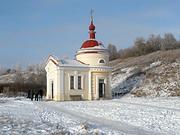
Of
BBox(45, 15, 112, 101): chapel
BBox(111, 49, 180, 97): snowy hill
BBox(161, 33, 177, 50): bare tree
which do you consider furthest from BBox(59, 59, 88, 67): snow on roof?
BBox(161, 33, 177, 50): bare tree

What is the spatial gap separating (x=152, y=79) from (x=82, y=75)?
15.6m

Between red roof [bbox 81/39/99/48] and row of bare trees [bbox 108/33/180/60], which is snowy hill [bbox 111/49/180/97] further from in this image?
row of bare trees [bbox 108/33/180/60]

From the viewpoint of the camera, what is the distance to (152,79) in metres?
52.3

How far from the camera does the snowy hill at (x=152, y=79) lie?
46.5m

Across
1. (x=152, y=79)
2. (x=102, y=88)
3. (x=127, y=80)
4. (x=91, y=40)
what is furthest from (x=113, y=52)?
(x=102, y=88)

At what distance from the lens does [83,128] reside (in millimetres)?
13945

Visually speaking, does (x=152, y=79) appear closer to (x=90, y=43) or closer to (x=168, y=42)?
(x=90, y=43)

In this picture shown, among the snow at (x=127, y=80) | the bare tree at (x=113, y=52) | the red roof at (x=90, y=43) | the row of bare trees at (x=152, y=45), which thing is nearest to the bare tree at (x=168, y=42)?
the row of bare trees at (x=152, y=45)

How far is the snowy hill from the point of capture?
46.5 metres

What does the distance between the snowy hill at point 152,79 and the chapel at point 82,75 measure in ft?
25.3

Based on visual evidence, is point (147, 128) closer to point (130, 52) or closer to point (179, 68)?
point (179, 68)

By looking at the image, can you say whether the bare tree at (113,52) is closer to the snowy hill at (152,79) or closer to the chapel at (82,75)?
the snowy hill at (152,79)

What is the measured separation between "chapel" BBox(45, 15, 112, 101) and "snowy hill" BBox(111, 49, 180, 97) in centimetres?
770


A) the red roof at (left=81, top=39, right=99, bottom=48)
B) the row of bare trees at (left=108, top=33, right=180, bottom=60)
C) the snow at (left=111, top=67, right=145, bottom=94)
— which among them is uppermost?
the row of bare trees at (left=108, top=33, right=180, bottom=60)
